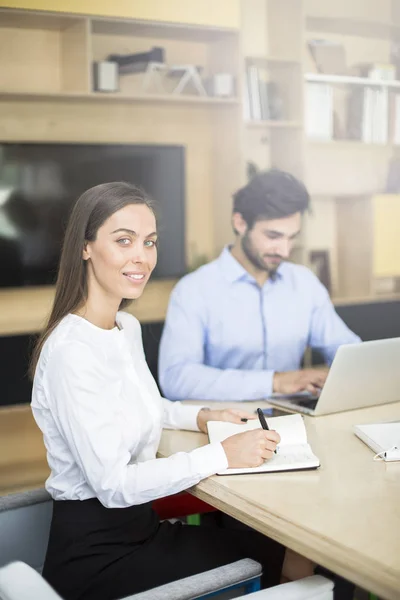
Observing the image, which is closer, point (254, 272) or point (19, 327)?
point (254, 272)

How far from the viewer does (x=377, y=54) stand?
17.0ft

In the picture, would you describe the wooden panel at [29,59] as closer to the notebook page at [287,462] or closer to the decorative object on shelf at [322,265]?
the decorative object on shelf at [322,265]

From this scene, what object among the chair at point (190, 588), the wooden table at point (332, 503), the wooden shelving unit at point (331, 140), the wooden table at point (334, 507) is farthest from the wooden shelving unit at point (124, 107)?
the chair at point (190, 588)

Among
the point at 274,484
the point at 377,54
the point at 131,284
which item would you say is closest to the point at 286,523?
the point at 274,484

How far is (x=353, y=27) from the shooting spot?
5.02 metres

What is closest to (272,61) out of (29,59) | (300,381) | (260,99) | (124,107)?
(260,99)

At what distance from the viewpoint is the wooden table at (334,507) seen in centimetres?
129

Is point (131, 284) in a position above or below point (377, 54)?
below

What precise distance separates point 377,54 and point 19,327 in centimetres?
278

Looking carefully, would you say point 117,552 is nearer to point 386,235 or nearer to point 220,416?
point 220,416

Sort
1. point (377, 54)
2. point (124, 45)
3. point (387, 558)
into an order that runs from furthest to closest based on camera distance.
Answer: point (377, 54)
point (124, 45)
point (387, 558)

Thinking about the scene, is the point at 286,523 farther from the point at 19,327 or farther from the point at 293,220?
the point at 19,327

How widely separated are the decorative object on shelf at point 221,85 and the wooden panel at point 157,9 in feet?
0.86

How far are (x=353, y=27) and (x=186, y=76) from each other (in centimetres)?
127
